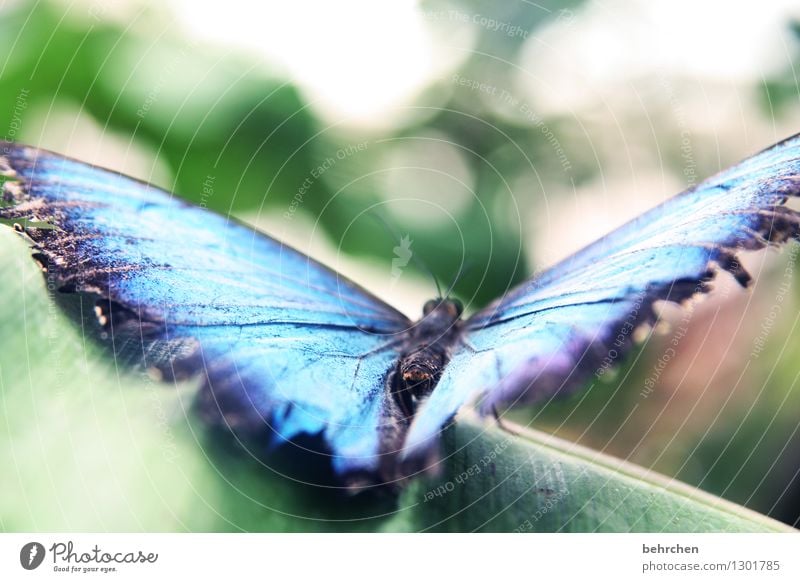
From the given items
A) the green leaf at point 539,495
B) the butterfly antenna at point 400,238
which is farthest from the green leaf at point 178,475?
the butterfly antenna at point 400,238

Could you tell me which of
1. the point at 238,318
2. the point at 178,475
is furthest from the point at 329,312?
the point at 178,475

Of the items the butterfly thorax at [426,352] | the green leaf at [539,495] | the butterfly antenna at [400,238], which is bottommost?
the green leaf at [539,495]

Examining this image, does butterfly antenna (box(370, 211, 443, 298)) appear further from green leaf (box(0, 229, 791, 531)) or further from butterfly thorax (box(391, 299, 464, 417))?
green leaf (box(0, 229, 791, 531))

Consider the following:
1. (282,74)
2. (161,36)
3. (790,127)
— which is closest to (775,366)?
(790,127)

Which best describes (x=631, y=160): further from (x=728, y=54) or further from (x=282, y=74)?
(x=282, y=74)

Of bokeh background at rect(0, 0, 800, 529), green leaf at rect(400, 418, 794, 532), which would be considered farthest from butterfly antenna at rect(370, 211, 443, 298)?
green leaf at rect(400, 418, 794, 532)

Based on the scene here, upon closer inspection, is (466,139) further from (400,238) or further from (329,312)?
(329,312)

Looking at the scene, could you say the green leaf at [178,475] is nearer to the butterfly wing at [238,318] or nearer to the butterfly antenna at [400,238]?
the butterfly wing at [238,318]
